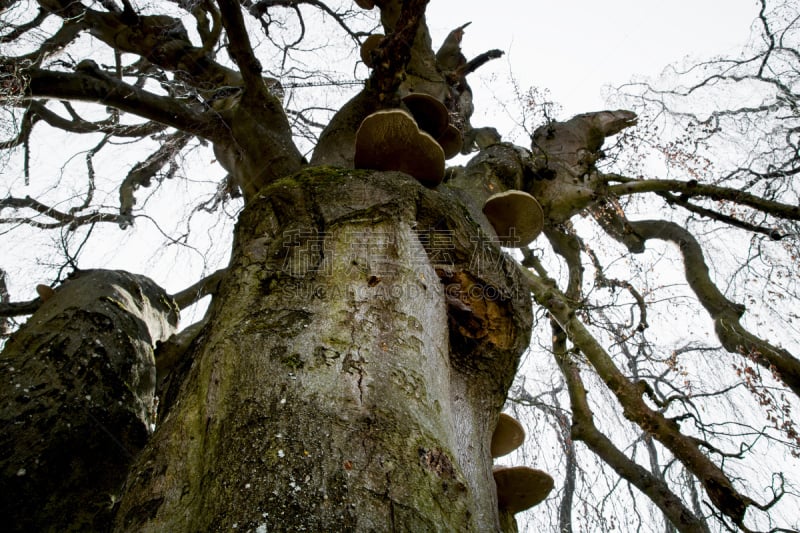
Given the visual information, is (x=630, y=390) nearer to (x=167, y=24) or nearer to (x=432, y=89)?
(x=432, y=89)

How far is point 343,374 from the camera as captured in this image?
1.21 meters

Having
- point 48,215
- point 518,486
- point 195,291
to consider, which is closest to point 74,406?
point 518,486

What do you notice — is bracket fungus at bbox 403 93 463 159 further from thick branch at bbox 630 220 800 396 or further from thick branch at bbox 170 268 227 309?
thick branch at bbox 630 220 800 396

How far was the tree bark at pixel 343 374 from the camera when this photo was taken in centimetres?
97

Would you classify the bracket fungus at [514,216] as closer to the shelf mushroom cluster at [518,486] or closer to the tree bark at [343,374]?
the tree bark at [343,374]

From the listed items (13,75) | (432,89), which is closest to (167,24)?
(13,75)

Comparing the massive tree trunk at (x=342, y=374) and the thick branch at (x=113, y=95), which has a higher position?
the thick branch at (x=113, y=95)

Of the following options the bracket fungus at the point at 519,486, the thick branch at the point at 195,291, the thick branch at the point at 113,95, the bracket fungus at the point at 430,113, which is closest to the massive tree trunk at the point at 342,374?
the bracket fungus at the point at 519,486

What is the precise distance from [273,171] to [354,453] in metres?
2.14

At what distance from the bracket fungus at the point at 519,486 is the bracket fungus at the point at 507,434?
267mm

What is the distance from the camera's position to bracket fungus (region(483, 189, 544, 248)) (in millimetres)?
2693

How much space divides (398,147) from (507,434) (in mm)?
1527

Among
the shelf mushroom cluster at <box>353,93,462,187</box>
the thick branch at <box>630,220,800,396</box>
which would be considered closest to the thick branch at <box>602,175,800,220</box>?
the thick branch at <box>630,220,800,396</box>

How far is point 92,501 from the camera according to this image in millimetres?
1722
